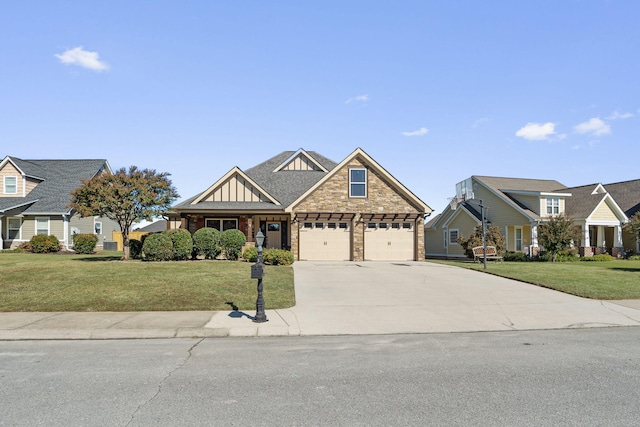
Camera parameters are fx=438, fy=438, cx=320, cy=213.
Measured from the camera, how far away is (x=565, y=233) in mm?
27359

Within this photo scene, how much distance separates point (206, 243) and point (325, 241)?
24.5ft

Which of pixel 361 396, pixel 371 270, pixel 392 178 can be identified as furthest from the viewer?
pixel 392 178

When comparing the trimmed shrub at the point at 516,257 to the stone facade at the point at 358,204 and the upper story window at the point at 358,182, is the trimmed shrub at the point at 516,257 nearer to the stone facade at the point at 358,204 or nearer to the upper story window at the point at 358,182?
the stone facade at the point at 358,204

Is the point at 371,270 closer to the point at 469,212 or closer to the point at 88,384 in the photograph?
the point at 88,384

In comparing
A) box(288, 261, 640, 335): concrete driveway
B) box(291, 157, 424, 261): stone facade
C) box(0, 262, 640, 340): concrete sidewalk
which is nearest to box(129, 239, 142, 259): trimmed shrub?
box(291, 157, 424, 261): stone facade

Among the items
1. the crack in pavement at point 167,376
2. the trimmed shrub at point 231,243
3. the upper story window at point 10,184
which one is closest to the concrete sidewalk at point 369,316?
the crack in pavement at point 167,376

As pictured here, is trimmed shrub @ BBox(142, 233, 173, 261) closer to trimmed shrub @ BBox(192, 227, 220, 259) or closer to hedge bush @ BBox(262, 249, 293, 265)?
trimmed shrub @ BBox(192, 227, 220, 259)

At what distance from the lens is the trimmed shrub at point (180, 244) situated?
20.6 metres

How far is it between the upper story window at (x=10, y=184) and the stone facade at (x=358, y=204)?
2425 cm

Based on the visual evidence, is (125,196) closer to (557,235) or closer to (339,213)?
(339,213)

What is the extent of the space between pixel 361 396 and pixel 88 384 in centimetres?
343

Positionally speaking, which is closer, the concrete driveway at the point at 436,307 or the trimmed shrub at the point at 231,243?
the concrete driveway at the point at 436,307

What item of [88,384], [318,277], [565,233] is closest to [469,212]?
[565,233]

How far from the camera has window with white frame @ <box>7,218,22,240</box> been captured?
32.5 metres
